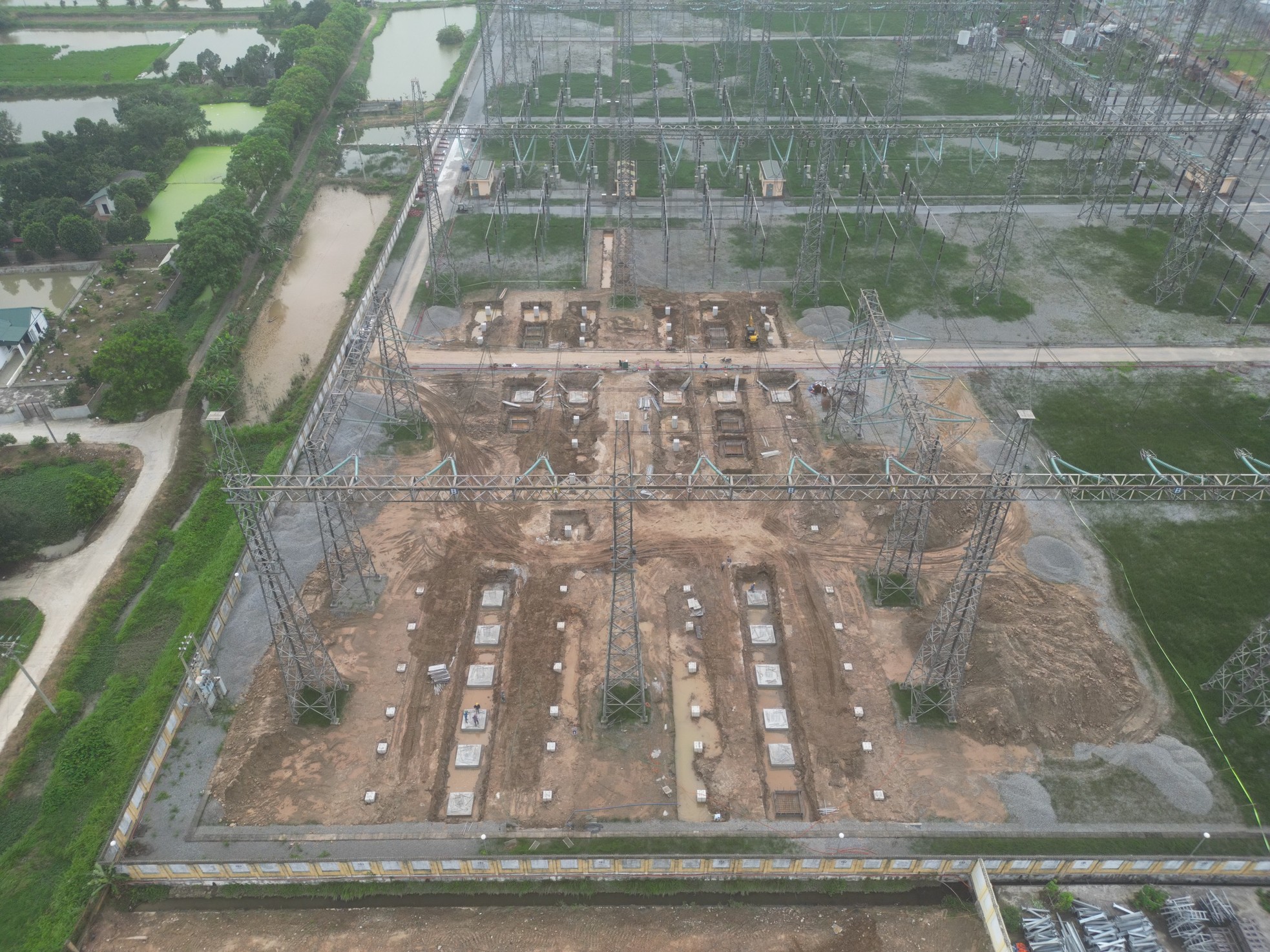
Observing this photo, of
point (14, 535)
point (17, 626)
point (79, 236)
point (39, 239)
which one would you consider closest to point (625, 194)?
point (79, 236)

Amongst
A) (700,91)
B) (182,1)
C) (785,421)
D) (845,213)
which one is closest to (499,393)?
(785,421)

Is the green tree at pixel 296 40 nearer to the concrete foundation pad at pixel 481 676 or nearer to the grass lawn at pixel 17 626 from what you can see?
the grass lawn at pixel 17 626

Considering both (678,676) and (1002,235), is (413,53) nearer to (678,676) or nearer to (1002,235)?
(1002,235)

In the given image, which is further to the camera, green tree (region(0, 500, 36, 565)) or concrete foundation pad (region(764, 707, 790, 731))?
green tree (region(0, 500, 36, 565))

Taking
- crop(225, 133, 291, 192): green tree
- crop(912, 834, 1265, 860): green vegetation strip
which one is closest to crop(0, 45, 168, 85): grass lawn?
crop(225, 133, 291, 192): green tree

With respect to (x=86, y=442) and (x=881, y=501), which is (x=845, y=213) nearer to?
(x=881, y=501)

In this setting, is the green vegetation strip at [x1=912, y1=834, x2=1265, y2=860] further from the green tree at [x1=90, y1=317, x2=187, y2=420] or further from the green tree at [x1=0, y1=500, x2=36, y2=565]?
the green tree at [x1=90, y1=317, x2=187, y2=420]
